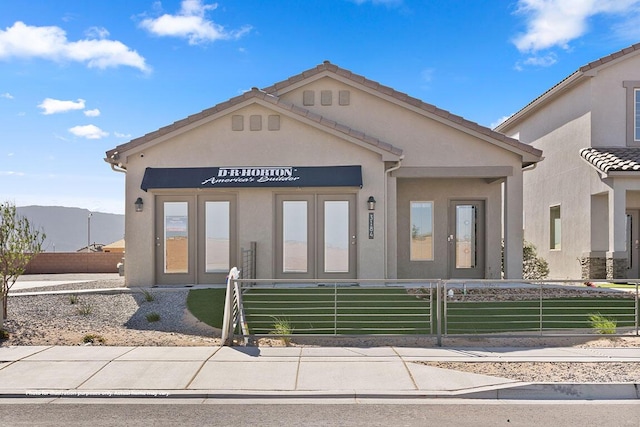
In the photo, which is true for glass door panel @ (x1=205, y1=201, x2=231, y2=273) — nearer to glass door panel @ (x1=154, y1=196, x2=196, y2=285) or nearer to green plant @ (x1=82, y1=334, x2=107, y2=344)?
glass door panel @ (x1=154, y1=196, x2=196, y2=285)

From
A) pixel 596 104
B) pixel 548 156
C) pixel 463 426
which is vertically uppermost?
pixel 596 104

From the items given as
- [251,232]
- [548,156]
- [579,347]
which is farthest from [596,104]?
[251,232]

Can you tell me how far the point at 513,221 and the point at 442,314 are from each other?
540 cm

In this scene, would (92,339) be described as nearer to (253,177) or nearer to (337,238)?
(253,177)

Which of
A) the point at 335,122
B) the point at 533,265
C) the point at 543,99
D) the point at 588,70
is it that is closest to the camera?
A: the point at 335,122

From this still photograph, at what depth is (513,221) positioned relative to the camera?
50.6ft

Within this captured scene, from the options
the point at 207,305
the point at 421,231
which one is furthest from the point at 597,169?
the point at 207,305

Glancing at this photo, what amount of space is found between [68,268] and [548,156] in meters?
20.5

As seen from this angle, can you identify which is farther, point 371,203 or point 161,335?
point 371,203

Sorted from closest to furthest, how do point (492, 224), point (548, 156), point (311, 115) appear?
point (311, 115) < point (492, 224) < point (548, 156)

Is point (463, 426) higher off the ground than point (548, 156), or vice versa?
point (548, 156)

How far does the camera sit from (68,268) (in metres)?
21.8

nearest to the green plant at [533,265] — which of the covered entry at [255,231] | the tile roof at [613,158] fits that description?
the tile roof at [613,158]

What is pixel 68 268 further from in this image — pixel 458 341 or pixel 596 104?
pixel 596 104
